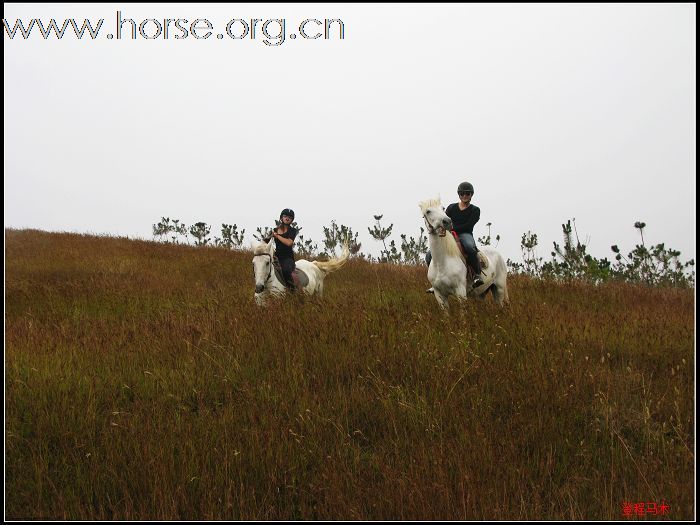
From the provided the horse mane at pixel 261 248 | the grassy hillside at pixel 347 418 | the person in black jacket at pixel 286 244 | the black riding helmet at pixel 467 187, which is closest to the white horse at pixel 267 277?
the horse mane at pixel 261 248

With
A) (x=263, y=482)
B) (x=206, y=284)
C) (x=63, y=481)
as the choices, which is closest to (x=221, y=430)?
(x=263, y=482)

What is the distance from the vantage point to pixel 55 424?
302 cm

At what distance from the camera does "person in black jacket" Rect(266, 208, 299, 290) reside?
776 centimetres

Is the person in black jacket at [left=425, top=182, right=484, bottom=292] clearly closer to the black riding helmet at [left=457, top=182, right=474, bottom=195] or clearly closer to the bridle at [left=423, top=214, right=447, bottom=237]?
the black riding helmet at [left=457, top=182, right=474, bottom=195]

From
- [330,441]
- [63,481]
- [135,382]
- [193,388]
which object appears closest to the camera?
[63,481]

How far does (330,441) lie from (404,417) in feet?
1.92

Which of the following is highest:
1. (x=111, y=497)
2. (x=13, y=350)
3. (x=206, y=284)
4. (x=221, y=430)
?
(x=206, y=284)

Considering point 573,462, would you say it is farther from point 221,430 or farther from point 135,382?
point 135,382

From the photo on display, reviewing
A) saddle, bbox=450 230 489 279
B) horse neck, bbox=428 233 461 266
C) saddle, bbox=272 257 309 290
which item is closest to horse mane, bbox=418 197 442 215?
horse neck, bbox=428 233 461 266

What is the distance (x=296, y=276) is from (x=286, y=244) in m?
0.66

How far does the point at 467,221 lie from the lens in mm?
6801

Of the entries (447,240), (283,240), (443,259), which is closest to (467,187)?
(447,240)

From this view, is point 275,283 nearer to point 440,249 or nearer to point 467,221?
point 440,249

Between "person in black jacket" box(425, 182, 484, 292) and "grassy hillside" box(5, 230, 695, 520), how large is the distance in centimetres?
108
